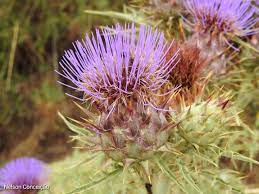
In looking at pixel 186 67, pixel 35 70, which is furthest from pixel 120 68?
pixel 35 70

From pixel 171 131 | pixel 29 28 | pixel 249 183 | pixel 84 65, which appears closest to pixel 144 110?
pixel 171 131

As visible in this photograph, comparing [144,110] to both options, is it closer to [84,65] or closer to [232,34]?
[84,65]

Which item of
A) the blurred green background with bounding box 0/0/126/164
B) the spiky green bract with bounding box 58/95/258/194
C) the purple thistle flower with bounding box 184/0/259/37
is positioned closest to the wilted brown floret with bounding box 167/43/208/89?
the spiky green bract with bounding box 58/95/258/194

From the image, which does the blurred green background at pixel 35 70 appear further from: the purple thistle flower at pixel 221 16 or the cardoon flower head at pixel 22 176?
the purple thistle flower at pixel 221 16

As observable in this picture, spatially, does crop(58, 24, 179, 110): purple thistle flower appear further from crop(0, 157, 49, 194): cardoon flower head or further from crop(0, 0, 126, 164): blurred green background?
crop(0, 0, 126, 164): blurred green background

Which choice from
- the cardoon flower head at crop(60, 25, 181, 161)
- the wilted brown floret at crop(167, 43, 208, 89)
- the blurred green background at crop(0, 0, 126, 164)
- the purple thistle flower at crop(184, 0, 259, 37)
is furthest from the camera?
the blurred green background at crop(0, 0, 126, 164)
